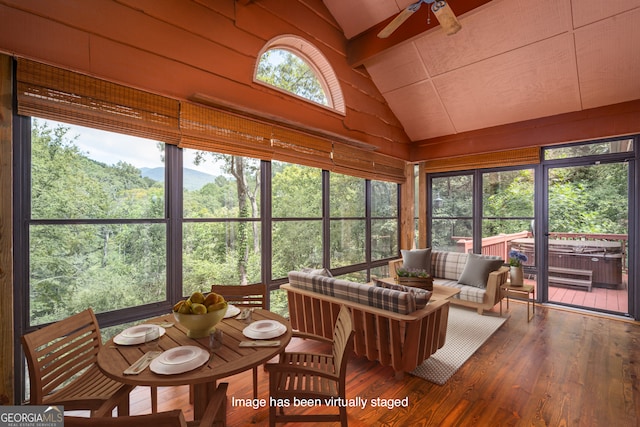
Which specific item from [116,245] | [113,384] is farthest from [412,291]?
[116,245]

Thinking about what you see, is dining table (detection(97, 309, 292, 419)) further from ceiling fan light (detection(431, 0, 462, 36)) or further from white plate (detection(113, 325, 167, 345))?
ceiling fan light (detection(431, 0, 462, 36))

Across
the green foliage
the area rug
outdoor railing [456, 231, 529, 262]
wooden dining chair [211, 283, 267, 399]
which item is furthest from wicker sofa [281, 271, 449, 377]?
outdoor railing [456, 231, 529, 262]

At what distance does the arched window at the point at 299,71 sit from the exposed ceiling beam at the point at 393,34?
1.67ft

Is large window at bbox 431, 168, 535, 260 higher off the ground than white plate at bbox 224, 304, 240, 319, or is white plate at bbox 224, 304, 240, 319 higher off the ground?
large window at bbox 431, 168, 535, 260

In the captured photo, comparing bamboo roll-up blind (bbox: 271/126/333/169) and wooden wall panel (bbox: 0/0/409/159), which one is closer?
wooden wall panel (bbox: 0/0/409/159)

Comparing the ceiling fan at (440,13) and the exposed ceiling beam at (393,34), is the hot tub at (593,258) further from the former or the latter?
the ceiling fan at (440,13)

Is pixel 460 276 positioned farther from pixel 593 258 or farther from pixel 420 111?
pixel 420 111

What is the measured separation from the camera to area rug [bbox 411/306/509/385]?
252cm

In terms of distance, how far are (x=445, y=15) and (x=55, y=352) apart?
3.48m

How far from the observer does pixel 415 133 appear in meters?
5.38

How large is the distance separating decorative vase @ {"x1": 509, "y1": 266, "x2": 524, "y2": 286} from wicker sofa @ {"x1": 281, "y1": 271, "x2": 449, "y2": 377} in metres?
1.88

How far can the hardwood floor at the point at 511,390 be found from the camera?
1.97m

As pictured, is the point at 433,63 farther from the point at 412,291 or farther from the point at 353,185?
the point at 412,291

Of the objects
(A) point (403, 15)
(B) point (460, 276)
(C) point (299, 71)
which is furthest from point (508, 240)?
(C) point (299, 71)
